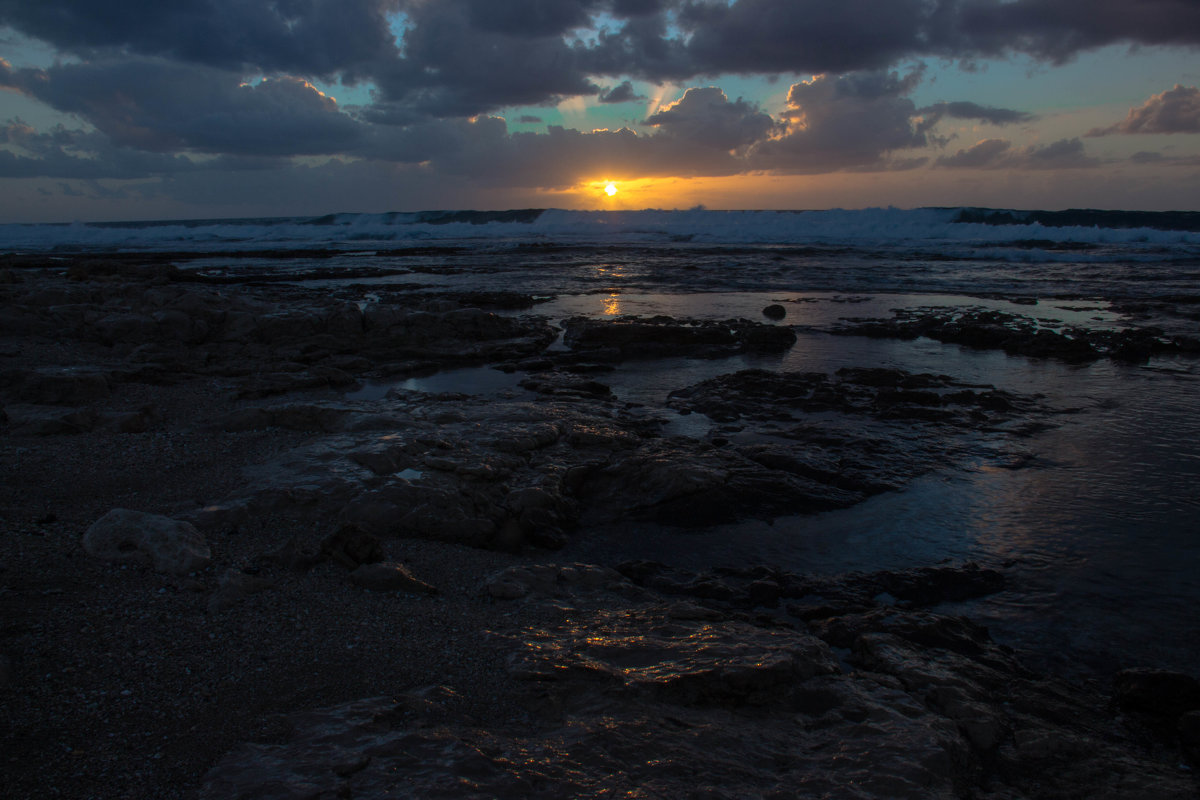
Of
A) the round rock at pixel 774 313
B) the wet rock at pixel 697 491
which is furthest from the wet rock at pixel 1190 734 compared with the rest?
the round rock at pixel 774 313

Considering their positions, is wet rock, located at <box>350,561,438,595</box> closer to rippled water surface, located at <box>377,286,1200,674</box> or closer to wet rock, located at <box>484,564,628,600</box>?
wet rock, located at <box>484,564,628,600</box>

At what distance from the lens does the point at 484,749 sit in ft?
8.62

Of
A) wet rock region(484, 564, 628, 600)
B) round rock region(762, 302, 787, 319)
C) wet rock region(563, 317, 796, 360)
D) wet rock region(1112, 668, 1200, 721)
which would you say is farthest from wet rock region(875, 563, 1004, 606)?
round rock region(762, 302, 787, 319)

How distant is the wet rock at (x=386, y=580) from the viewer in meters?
3.95

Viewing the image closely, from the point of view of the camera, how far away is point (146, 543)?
387 cm

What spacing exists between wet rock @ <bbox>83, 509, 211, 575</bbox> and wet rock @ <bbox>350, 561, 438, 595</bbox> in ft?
2.88

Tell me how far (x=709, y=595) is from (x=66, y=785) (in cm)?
323

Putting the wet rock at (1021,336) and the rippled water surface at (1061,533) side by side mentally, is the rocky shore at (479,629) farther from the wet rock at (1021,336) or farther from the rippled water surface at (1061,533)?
the wet rock at (1021,336)

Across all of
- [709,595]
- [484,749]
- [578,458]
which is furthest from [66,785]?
[578,458]

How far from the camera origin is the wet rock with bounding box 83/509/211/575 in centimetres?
380

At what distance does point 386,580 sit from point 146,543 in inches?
54.3

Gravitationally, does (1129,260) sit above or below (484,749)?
above

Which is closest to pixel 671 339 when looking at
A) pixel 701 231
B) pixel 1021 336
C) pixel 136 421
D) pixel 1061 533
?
pixel 1021 336

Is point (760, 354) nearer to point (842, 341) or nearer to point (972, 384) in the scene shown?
point (842, 341)
